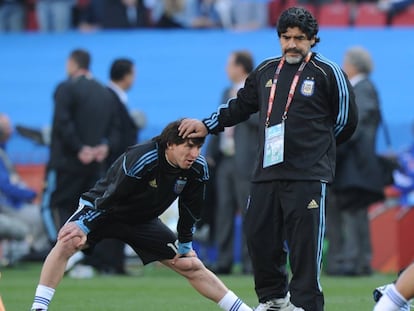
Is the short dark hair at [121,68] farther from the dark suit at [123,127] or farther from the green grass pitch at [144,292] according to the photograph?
the green grass pitch at [144,292]

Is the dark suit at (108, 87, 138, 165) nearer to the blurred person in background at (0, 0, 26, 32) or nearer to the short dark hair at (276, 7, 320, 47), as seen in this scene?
the short dark hair at (276, 7, 320, 47)

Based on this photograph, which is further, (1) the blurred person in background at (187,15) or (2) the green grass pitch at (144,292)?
(1) the blurred person in background at (187,15)

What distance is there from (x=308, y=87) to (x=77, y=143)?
592 cm

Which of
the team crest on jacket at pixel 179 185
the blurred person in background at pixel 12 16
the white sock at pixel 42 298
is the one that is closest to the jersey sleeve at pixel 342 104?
the team crest on jacket at pixel 179 185

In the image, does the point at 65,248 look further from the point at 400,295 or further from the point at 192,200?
the point at 400,295

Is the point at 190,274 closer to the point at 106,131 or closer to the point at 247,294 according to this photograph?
the point at 247,294

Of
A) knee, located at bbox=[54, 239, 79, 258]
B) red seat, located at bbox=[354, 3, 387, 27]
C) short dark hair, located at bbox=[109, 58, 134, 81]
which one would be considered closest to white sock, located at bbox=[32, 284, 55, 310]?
knee, located at bbox=[54, 239, 79, 258]

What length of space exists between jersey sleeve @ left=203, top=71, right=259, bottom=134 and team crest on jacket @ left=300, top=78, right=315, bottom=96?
44 centimetres

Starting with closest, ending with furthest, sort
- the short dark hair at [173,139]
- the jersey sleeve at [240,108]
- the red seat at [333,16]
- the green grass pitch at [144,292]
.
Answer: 1. the short dark hair at [173,139]
2. the jersey sleeve at [240,108]
3. the green grass pitch at [144,292]
4. the red seat at [333,16]

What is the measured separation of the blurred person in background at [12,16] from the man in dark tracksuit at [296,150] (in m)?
15.8

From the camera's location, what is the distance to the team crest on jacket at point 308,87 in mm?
9086

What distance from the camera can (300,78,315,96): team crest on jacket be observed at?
9086 mm

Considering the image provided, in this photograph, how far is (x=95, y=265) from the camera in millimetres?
14883

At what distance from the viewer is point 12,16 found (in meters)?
24.7
